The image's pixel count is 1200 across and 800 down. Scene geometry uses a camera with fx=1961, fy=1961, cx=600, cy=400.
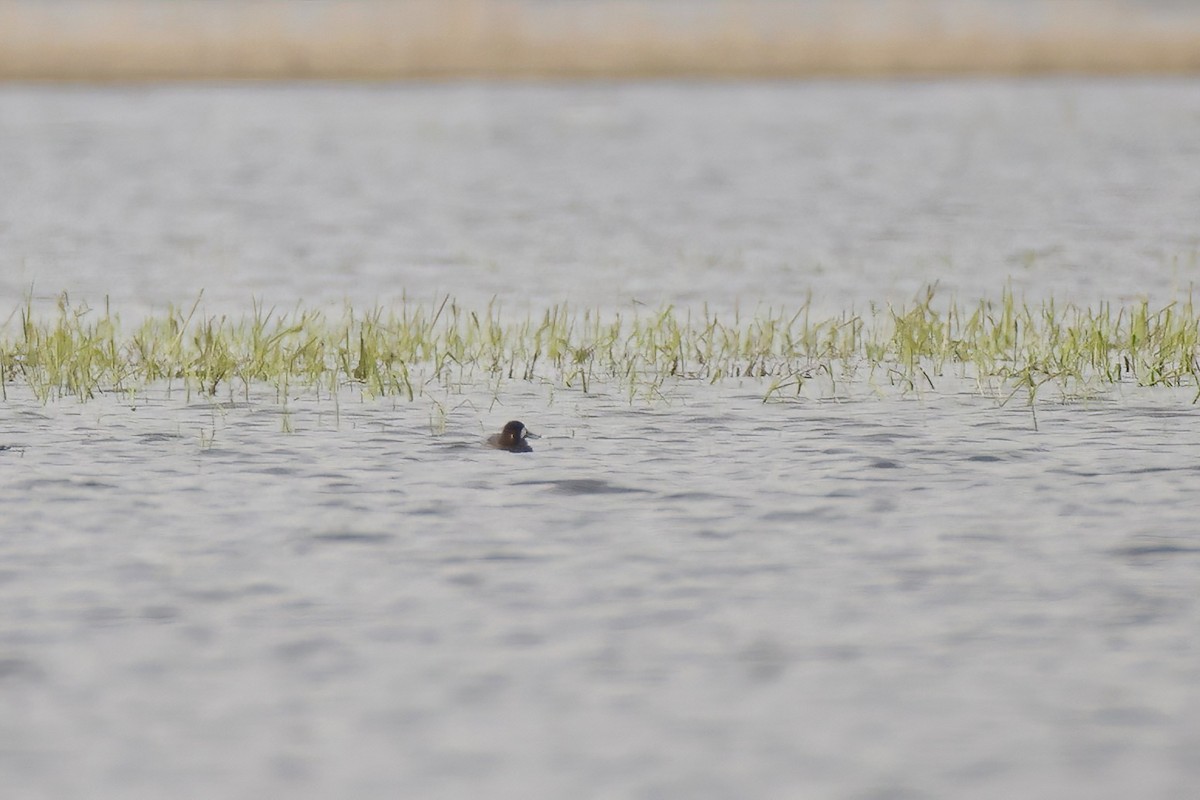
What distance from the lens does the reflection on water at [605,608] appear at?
20.3 ft

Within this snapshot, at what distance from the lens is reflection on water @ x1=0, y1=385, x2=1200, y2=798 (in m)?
6.19

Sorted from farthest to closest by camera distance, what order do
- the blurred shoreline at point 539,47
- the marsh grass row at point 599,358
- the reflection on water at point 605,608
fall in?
the blurred shoreline at point 539,47, the marsh grass row at point 599,358, the reflection on water at point 605,608

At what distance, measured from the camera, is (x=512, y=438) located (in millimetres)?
10938

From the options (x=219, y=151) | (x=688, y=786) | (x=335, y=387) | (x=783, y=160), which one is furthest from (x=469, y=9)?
(x=688, y=786)

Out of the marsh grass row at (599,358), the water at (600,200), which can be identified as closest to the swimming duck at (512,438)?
the marsh grass row at (599,358)

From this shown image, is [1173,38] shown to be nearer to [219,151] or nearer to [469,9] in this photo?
[469,9]

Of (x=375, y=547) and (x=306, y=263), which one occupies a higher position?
(x=306, y=263)

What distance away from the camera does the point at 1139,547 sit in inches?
344

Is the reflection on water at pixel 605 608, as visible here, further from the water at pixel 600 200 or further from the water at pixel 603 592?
the water at pixel 600 200

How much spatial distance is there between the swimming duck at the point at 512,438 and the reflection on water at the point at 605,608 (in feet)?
0.56

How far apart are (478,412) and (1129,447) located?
4037 millimetres

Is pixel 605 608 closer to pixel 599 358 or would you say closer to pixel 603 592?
pixel 603 592

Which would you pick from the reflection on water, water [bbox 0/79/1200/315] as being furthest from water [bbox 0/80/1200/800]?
water [bbox 0/79/1200/315]

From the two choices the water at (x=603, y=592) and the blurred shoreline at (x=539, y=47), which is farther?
the blurred shoreline at (x=539, y=47)
